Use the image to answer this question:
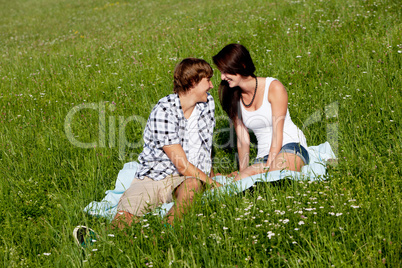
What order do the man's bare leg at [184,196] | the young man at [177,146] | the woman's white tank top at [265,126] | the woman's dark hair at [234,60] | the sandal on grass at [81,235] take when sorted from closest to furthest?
the sandal on grass at [81,235] → the man's bare leg at [184,196] → the young man at [177,146] → the woman's dark hair at [234,60] → the woman's white tank top at [265,126]

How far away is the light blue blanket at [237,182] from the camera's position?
388cm

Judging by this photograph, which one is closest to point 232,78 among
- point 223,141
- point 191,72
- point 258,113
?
point 258,113

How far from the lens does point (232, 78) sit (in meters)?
4.66

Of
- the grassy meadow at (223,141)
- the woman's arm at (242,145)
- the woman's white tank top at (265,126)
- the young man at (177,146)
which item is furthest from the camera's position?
the woman's arm at (242,145)

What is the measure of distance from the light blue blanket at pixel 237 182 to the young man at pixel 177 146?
0.59ft

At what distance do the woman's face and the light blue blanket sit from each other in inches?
44.3

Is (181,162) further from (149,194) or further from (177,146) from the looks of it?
(149,194)

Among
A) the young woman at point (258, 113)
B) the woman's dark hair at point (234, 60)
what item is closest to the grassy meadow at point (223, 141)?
the young woman at point (258, 113)

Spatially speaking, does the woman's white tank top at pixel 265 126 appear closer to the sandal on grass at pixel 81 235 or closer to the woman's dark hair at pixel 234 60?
the woman's dark hair at pixel 234 60

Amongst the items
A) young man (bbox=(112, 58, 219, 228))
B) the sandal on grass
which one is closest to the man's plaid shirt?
young man (bbox=(112, 58, 219, 228))

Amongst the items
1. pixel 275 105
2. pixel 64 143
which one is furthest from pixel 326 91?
pixel 64 143

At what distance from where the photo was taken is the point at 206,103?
15.1 feet

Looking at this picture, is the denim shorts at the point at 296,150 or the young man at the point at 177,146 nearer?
the young man at the point at 177,146

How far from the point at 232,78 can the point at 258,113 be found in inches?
21.3
